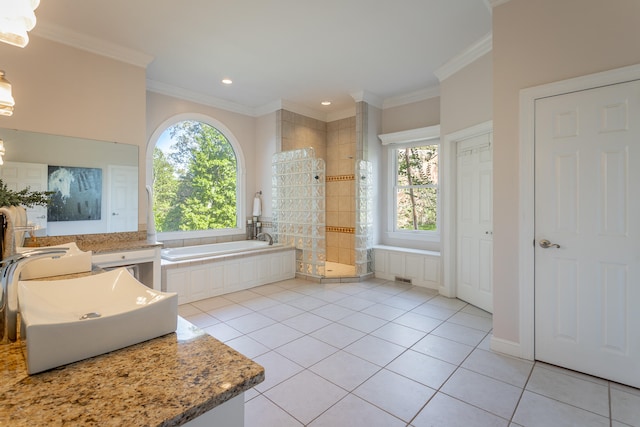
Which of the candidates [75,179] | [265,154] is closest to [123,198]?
[75,179]

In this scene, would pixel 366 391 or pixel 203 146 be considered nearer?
pixel 366 391

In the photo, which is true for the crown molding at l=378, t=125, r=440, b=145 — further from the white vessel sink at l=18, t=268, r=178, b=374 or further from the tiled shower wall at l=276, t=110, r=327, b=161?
the white vessel sink at l=18, t=268, r=178, b=374

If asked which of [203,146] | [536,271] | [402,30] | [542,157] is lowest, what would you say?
[536,271]

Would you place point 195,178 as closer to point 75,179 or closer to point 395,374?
point 75,179

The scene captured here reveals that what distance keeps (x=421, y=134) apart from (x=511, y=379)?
334cm

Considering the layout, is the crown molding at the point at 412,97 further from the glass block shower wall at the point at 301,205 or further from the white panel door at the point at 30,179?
the white panel door at the point at 30,179

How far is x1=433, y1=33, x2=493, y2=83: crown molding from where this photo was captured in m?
3.24

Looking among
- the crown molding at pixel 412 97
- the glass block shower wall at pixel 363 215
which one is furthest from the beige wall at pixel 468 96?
the glass block shower wall at pixel 363 215

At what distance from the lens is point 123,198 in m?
3.54

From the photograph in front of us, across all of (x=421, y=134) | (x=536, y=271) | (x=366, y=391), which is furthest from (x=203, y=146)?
(x=536, y=271)

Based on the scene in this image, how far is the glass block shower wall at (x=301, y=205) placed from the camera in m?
4.56

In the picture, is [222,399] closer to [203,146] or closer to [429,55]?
[429,55]

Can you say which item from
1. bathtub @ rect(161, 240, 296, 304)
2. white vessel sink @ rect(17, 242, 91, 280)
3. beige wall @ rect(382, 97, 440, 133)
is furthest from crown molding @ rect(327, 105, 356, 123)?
white vessel sink @ rect(17, 242, 91, 280)

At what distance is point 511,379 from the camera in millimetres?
2148
